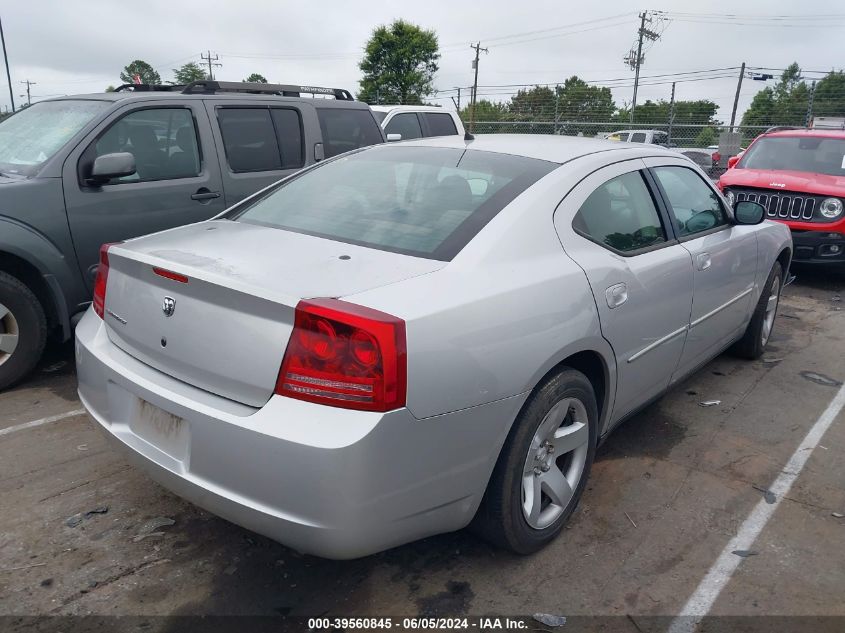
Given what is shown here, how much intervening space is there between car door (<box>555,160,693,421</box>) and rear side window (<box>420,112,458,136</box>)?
7059 millimetres

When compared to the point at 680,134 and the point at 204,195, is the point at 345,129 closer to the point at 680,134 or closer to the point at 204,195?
the point at 204,195

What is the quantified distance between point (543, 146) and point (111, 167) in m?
2.74

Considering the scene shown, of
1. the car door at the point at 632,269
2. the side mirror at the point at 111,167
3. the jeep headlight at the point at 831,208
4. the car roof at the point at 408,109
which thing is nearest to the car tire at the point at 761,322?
the car door at the point at 632,269

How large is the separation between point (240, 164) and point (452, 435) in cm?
388

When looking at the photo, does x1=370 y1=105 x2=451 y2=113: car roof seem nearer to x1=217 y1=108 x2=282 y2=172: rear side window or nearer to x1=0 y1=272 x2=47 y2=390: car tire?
x1=217 y1=108 x2=282 y2=172: rear side window

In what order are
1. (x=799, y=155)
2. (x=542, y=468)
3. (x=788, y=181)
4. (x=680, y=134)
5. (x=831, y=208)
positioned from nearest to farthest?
(x=542, y=468) < (x=831, y=208) < (x=788, y=181) < (x=799, y=155) < (x=680, y=134)

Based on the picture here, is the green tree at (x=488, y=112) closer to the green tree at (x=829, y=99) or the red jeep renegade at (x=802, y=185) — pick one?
the green tree at (x=829, y=99)

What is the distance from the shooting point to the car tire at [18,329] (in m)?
4.23

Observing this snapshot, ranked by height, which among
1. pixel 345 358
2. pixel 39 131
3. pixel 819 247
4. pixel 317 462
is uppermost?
pixel 39 131

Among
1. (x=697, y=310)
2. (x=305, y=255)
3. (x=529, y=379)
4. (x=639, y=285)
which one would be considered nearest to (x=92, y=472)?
(x=305, y=255)

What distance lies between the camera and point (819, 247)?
7734 mm

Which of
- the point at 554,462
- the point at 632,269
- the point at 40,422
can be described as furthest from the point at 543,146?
the point at 40,422

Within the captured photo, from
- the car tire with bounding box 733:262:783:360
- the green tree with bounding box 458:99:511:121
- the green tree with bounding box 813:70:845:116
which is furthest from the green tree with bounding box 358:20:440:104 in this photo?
the car tire with bounding box 733:262:783:360

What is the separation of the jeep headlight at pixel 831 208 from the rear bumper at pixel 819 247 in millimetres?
206
